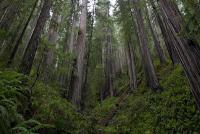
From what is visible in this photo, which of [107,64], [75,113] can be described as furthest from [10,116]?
[107,64]

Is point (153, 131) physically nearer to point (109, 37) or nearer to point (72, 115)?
point (72, 115)

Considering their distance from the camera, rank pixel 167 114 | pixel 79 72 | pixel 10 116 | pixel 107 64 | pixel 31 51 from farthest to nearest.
Result: 1. pixel 107 64
2. pixel 79 72
3. pixel 167 114
4. pixel 31 51
5. pixel 10 116

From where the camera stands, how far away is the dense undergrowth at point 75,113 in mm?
4609

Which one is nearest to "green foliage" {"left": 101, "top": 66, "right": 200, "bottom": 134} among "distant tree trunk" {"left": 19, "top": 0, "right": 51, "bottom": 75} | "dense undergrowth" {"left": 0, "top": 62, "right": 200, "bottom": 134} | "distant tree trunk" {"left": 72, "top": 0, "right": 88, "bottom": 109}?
"dense undergrowth" {"left": 0, "top": 62, "right": 200, "bottom": 134}

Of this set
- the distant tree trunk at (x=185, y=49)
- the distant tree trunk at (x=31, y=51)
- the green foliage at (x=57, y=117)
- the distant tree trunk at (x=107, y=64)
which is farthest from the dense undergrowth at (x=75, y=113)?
the distant tree trunk at (x=107, y=64)

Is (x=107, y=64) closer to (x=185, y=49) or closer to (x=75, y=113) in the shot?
(x=75, y=113)

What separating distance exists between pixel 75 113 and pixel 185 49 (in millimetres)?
4146

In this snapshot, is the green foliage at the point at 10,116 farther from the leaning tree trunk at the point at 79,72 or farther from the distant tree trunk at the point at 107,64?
the distant tree trunk at the point at 107,64

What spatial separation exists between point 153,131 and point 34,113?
4195 millimetres

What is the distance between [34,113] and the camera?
6.27 m

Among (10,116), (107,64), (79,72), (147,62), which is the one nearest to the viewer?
(10,116)

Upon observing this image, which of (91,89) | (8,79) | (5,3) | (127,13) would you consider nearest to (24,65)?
(8,79)

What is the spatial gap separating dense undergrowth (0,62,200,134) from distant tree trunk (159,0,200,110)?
2.03 meters

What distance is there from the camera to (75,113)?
306 inches
